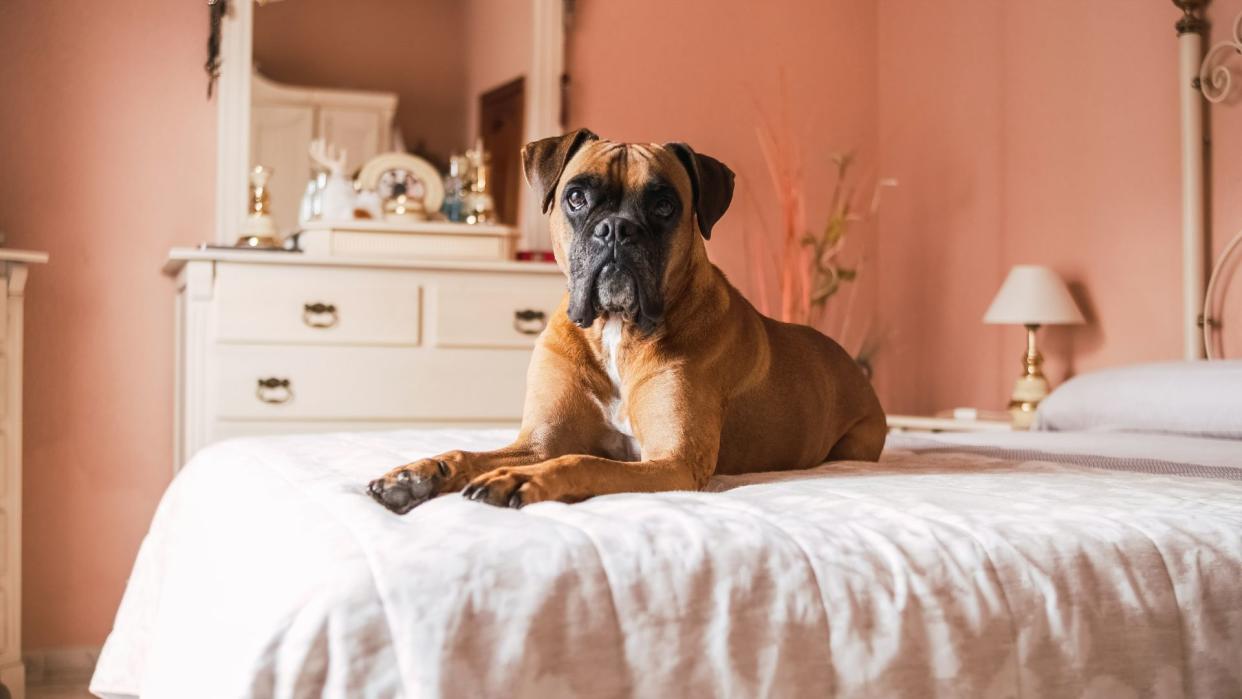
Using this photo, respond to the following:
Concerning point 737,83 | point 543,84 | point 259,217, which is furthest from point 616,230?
point 737,83

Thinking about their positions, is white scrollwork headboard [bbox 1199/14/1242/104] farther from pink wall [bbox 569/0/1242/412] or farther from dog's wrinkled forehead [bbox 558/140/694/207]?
dog's wrinkled forehead [bbox 558/140/694/207]

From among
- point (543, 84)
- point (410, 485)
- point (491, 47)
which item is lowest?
point (410, 485)

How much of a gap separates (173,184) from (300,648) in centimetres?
322

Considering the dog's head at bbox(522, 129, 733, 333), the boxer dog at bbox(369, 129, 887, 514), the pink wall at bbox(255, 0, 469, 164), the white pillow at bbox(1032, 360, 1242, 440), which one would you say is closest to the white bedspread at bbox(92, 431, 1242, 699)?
the boxer dog at bbox(369, 129, 887, 514)

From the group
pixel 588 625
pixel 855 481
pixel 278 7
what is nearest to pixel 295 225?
pixel 278 7

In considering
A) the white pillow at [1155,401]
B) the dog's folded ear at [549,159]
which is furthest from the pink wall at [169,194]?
the dog's folded ear at [549,159]

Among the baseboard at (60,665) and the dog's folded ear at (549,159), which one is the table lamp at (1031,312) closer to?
the dog's folded ear at (549,159)

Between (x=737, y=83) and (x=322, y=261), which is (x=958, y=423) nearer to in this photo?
(x=737, y=83)

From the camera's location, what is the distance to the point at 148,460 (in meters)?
3.80

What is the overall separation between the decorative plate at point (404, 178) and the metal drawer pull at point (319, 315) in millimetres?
689

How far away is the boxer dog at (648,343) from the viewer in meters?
1.70

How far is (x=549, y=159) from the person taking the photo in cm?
185

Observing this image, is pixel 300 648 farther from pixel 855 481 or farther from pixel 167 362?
pixel 167 362

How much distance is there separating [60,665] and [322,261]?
158cm
